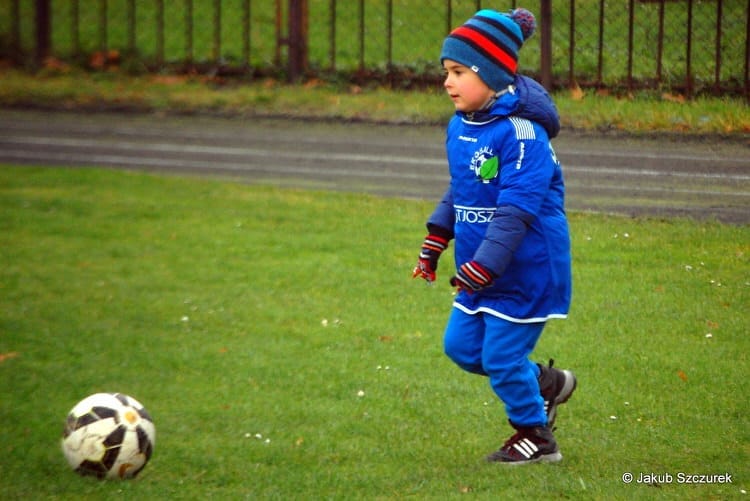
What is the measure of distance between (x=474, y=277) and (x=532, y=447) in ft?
2.99

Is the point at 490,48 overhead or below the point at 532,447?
overhead

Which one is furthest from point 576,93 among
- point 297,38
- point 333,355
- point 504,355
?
point 504,355

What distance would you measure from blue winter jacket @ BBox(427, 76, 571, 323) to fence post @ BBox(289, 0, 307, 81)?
12.8 meters

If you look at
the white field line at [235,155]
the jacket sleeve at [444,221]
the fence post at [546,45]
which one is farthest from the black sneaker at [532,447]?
the fence post at [546,45]

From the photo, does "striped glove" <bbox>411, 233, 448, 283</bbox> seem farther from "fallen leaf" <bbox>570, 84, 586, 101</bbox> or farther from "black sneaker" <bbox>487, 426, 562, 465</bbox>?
"fallen leaf" <bbox>570, 84, 586, 101</bbox>

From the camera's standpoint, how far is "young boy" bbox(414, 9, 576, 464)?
484cm

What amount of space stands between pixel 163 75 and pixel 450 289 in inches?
455

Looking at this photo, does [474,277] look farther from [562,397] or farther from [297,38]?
[297,38]

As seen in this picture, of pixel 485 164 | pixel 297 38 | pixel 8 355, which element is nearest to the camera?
pixel 485 164

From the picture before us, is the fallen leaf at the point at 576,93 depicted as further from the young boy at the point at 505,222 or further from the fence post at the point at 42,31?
the fence post at the point at 42,31

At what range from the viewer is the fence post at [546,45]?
1455cm

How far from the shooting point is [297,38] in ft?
57.6

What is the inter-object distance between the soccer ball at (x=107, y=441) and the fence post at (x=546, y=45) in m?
10.2

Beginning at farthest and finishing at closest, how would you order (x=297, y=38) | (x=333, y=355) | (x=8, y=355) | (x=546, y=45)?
(x=297, y=38)
(x=546, y=45)
(x=8, y=355)
(x=333, y=355)
